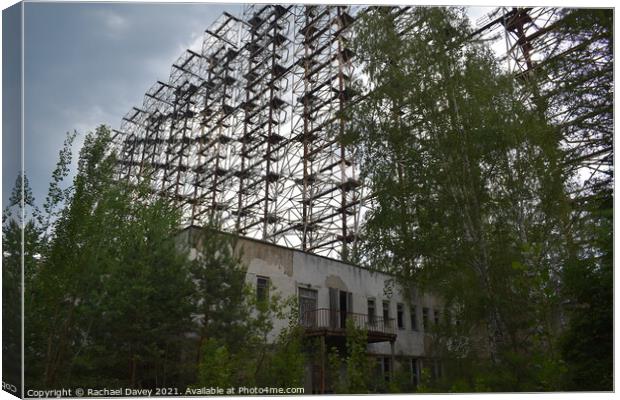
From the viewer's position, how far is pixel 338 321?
12.0m

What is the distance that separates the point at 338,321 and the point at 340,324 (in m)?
A: 0.08

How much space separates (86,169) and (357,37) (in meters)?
7.35

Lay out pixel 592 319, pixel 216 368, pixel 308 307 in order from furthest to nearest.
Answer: pixel 308 307 < pixel 216 368 < pixel 592 319

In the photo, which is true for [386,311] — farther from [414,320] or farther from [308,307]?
[308,307]

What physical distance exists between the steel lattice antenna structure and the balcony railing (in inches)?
74.4

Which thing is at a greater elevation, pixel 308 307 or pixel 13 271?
pixel 13 271

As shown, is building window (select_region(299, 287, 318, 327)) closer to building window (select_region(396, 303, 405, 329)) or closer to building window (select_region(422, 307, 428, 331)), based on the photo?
building window (select_region(396, 303, 405, 329))

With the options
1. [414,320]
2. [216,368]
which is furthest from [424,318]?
[216,368]

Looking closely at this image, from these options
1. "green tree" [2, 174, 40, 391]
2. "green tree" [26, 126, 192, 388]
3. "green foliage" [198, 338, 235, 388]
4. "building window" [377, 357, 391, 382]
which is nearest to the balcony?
"building window" [377, 357, 391, 382]

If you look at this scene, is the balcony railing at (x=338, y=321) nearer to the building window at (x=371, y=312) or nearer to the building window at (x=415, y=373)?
the building window at (x=371, y=312)

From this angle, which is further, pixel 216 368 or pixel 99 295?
pixel 99 295

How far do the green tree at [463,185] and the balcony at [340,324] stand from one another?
4.25 ft

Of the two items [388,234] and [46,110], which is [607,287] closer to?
[388,234]

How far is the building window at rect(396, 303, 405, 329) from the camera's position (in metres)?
11.8
